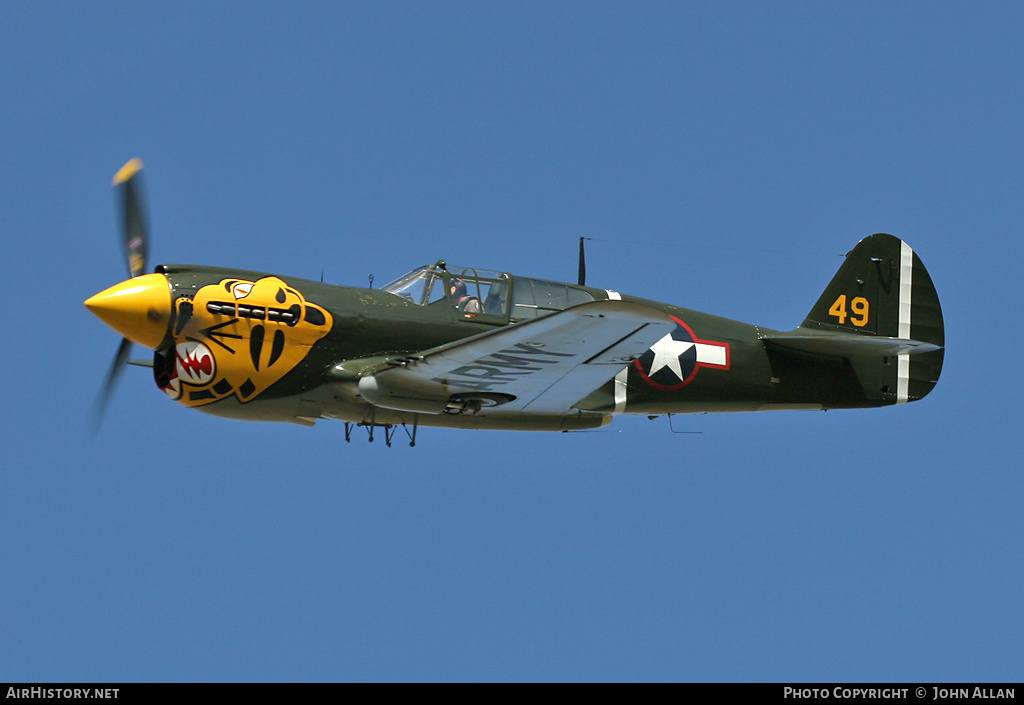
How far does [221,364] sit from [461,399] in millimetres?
2891

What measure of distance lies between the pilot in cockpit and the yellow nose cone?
11.2 ft

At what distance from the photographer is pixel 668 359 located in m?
16.4

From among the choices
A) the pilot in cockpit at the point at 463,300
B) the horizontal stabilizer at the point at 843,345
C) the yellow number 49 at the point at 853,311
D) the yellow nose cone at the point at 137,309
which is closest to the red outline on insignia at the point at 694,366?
the horizontal stabilizer at the point at 843,345

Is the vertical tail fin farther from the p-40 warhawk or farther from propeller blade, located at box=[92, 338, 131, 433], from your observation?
propeller blade, located at box=[92, 338, 131, 433]

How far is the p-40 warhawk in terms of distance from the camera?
14180mm

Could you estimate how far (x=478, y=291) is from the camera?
1559cm

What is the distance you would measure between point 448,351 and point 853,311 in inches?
288

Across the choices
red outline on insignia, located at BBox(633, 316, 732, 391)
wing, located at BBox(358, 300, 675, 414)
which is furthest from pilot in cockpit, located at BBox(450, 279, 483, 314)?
red outline on insignia, located at BBox(633, 316, 732, 391)

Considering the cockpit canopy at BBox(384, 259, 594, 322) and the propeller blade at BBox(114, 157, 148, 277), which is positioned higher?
the propeller blade at BBox(114, 157, 148, 277)

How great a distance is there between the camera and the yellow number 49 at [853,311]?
60.3 feet
